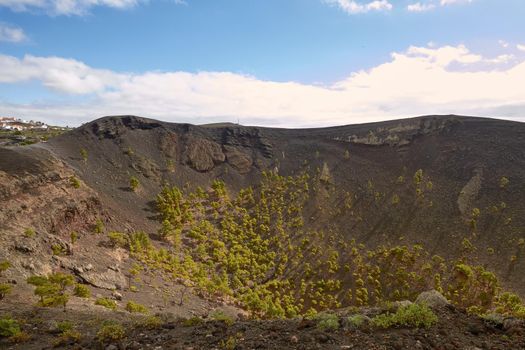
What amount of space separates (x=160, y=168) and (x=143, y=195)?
9.36 metres

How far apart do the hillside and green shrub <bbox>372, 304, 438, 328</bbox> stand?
19126mm

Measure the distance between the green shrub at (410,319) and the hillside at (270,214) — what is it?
62.8 ft

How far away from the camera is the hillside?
3619 centimetres

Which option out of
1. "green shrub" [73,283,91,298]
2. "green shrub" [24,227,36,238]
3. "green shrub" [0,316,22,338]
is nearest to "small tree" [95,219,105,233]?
"green shrub" [24,227,36,238]

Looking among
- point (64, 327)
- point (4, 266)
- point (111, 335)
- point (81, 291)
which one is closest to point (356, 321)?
point (111, 335)

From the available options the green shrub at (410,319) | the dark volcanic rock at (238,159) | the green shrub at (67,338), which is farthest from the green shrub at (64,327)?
the dark volcanic rock at (238,159)

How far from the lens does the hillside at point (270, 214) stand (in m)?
36.2

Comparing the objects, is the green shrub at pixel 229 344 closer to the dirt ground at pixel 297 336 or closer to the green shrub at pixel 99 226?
the dirt ground at pixel 297 336

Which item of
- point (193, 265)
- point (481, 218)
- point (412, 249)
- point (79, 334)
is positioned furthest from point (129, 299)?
point (481, 218)

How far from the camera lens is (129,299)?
30797 mm

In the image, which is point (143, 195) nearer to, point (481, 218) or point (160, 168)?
point (160, 168)

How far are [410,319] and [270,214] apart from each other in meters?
45.7

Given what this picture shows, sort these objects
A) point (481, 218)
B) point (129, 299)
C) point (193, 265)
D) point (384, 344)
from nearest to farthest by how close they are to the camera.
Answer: point (384, 344)
point (129, 299)
point (193, 265)
point (481, 218)

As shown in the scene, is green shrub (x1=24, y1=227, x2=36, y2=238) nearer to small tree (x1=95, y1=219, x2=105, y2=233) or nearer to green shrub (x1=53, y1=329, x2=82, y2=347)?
small tree (x1=95, y1=219, x2=105, y2=233)
